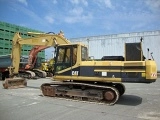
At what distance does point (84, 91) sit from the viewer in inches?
362

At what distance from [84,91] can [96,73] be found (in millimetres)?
915

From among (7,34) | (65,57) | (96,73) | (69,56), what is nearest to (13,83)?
(65,57)

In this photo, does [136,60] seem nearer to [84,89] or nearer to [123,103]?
[123,103]

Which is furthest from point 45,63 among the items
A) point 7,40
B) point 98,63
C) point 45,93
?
point 98,63

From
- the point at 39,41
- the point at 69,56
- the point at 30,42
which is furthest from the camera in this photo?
the point at 30,42

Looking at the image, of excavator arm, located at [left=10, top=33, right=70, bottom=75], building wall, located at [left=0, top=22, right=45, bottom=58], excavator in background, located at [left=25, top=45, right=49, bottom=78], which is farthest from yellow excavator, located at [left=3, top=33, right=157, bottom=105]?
excavator in background, located at [left=25, top=45, right=49, bottom=78]

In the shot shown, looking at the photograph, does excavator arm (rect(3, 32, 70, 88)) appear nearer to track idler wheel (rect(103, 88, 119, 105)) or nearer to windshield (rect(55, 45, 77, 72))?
windshield (rect(55, 45, 77, 72))

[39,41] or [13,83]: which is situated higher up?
[39,41]

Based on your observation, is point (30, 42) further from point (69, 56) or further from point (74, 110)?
point (74, 110)

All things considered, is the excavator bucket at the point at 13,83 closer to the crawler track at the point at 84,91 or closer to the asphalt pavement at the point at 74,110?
the crawler track at the point at 84,91

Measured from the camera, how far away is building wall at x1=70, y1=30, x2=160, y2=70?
27422mm

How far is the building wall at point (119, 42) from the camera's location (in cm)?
2742

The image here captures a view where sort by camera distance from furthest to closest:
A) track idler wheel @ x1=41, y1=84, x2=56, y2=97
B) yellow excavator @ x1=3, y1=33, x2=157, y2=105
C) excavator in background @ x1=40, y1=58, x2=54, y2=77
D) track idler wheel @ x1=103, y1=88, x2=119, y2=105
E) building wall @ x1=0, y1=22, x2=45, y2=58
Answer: excavator in background @ x1=40, y1=58, x2=54, y2=77 < building wall @ x1=0, y1=22, x2=45, y2=58 < track idler wheel @ x1=41, y1=84, x2=56, y2=97 < track idler wheel @ x1=103, y1=88, x2=119, y2=105 < yellow excavator @ x1=3, y1=33, x2=157, y2=105

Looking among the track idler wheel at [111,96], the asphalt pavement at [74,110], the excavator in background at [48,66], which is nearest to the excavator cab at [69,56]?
the asphalt pavement at [74,110]
